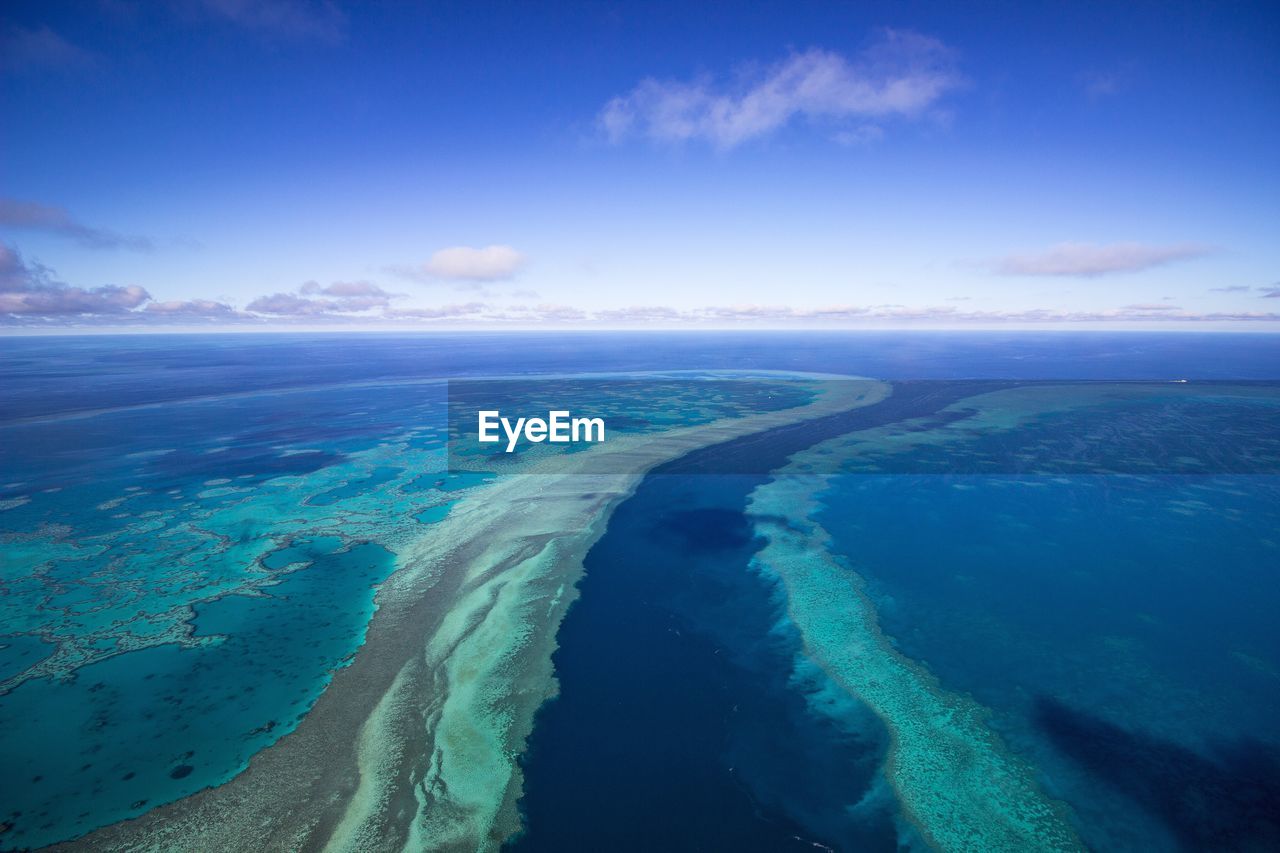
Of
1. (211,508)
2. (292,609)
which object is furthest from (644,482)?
(211,508)

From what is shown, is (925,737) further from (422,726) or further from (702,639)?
(422,726)

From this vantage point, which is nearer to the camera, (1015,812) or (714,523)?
(1015,812)

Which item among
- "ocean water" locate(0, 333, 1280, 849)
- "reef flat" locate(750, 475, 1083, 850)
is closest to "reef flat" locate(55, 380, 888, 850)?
"ocean water" locate(0, 333, 1280, 849)

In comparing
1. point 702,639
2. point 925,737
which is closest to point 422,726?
point 702,639

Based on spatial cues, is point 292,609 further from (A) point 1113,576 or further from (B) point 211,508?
(A) point 1113,576

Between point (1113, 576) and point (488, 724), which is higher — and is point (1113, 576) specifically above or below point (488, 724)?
above

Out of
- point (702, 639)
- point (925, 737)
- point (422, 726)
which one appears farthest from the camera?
point (702, 639)
